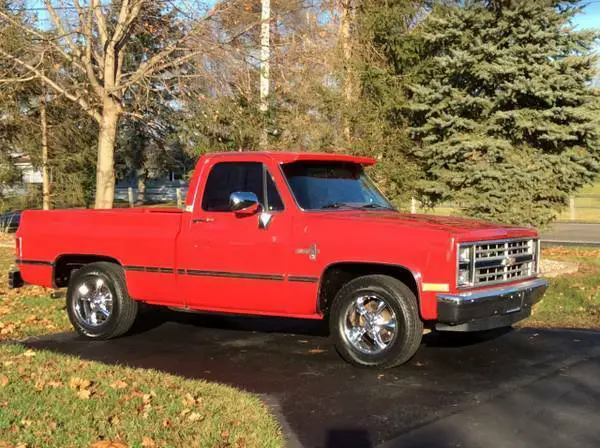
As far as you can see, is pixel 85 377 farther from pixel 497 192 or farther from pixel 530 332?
pixel 497 192

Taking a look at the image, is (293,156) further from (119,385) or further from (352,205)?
(119,385)

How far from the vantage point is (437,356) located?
6.88 m

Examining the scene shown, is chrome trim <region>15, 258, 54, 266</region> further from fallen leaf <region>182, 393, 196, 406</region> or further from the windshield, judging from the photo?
fallen leaf <region>182, 393, 196, 406</region>

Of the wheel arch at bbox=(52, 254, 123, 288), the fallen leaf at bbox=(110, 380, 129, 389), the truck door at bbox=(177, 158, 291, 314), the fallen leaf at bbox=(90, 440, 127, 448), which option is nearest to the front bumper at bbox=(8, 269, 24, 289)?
the wheel arch at bbox=(52, 254, 123, 288)

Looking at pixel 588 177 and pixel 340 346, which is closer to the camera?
pixel 340 346

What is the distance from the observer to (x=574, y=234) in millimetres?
23766

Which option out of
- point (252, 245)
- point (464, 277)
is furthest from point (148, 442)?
point (464, 277)

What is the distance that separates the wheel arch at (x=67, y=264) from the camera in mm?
8047

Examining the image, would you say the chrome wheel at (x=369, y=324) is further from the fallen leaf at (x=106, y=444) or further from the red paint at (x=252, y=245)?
the fallen leaf at (x=106, y=444)

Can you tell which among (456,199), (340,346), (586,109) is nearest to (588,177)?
(586,109)

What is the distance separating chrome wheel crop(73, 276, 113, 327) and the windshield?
8.31ft

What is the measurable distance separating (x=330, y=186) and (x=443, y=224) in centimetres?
135

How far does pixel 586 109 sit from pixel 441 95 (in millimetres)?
2507

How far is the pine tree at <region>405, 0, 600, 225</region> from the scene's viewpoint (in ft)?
41.4
